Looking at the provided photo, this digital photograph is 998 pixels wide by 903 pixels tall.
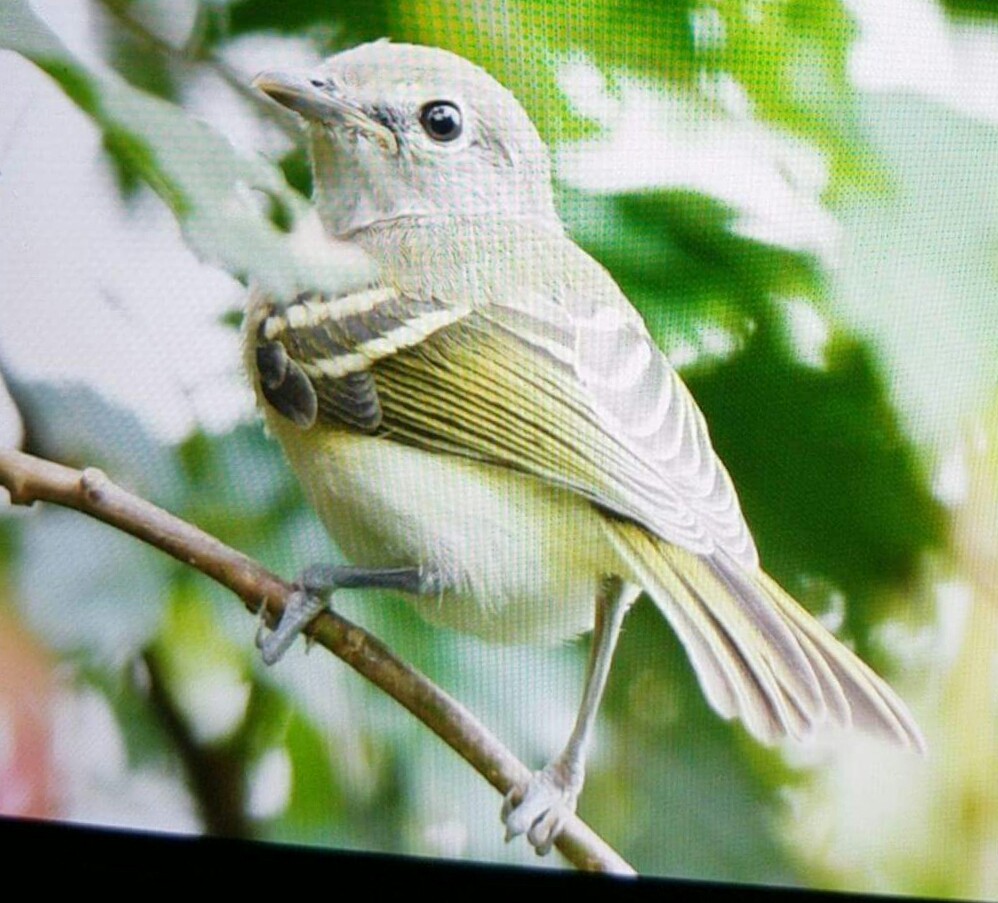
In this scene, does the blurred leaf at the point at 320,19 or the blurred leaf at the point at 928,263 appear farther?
the blurred leaf at the point at 928,263

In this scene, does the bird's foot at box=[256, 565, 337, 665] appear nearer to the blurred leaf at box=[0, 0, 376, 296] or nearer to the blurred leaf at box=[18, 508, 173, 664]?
the blurred leaf at box=[18, 508, 173, 664]

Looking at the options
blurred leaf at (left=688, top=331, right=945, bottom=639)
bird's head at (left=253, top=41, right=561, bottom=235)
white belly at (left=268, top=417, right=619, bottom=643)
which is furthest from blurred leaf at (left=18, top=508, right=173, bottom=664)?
blurred leaf at (left=688, top=331, right=945, bottom=639)

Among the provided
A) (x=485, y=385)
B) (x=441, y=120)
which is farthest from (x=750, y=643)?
(x=441, y=120)

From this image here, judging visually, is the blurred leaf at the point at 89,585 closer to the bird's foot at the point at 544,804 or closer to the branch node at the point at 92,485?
the branch node at the point at 92,485

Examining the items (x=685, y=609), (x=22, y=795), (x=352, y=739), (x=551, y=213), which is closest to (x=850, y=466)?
(x=685, y=609)

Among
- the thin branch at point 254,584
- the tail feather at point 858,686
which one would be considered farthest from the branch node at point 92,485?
the tail feather at point 858,686

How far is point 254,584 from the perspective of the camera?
0.69 meters

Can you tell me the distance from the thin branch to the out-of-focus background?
0.01 metres

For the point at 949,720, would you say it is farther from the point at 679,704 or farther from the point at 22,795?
the point at 22,795

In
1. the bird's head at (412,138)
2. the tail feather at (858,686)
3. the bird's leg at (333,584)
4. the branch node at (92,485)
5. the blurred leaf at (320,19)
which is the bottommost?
the tail feather at (858,686)

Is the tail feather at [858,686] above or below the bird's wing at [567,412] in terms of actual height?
below

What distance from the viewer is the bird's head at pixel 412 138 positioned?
632 millimetres

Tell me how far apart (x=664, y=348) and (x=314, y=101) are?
27cm

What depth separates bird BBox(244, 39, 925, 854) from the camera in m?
0.65
